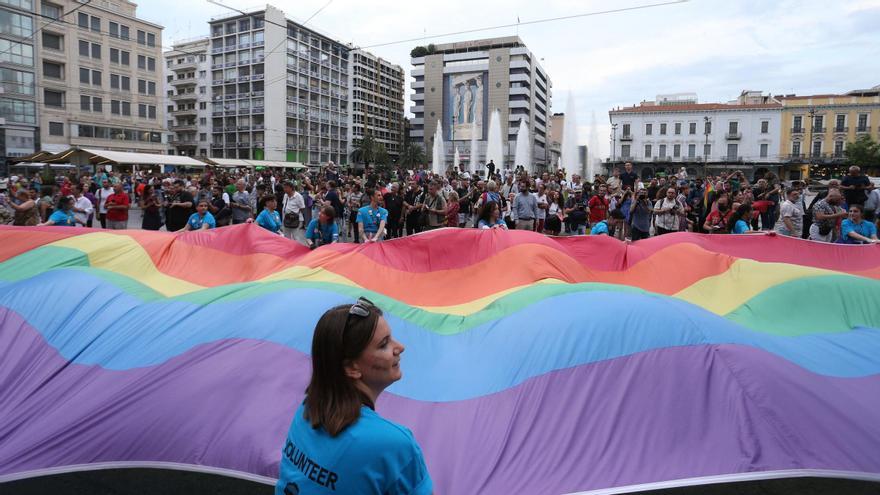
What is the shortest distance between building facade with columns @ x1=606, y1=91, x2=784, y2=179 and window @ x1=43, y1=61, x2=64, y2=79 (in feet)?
224

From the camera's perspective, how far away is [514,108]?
9700 centimetres

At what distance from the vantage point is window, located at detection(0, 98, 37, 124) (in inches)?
1902

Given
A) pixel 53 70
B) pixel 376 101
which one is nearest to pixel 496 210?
pixel 53 70

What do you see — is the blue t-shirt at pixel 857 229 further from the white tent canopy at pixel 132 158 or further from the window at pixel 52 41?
the window at pixel 52 41

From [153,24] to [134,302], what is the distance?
67.9 metres

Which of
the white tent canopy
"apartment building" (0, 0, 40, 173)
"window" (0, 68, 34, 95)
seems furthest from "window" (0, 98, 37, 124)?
the white tent canopy

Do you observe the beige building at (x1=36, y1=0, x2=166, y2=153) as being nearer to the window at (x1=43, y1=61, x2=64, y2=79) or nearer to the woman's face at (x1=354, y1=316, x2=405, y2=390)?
the window at (x1=43, y1=61, x2=64, y2=79)

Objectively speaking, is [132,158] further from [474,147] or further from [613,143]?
[613,143]

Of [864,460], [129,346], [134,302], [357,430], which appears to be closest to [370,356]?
[357,430]

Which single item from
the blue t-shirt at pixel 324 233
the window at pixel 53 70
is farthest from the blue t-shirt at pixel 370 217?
the window at pixel 53 70

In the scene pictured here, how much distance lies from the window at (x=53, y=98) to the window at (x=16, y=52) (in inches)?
108

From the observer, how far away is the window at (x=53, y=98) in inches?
2037

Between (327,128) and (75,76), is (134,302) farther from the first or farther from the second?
(327,128)

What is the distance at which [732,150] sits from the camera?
79250mm
